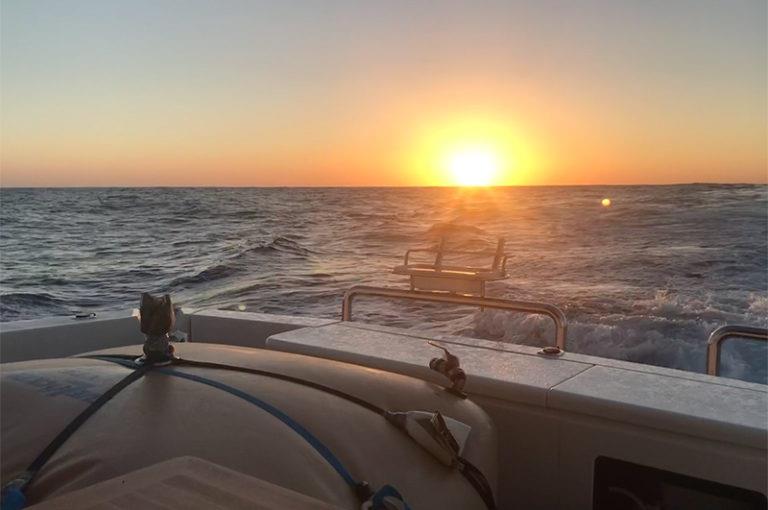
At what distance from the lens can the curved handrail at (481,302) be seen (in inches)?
110

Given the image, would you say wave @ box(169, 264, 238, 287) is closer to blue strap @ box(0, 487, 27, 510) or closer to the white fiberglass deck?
the white fiberglass deck

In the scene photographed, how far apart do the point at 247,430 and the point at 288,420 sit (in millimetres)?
107

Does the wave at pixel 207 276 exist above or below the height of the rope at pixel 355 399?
below

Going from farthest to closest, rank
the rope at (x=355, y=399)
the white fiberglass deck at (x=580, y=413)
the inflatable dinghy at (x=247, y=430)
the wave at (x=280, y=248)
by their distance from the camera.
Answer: the wave at (x=280, y=248)
the white fiberglass deck at (x=580, y=413)
the rope at (x=355, y=399)
the inflatable dinghy at (x=247, y=430)

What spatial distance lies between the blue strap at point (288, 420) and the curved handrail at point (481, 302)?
4.67ft

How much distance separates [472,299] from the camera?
3.06 m

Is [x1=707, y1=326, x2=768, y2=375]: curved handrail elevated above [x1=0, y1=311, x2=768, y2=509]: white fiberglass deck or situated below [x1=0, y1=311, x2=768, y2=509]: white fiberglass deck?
above

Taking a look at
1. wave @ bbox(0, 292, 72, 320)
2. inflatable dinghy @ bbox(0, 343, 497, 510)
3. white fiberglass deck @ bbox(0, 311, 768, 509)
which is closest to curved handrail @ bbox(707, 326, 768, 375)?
white fiberglass deck @ bbox(0, 311, 768, 509)

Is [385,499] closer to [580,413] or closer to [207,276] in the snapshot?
[580,413]

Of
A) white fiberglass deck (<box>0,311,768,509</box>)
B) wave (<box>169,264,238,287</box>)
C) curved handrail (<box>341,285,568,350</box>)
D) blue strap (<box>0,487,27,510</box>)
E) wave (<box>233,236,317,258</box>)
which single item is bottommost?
wave (<box>169,264,238,287</box>)

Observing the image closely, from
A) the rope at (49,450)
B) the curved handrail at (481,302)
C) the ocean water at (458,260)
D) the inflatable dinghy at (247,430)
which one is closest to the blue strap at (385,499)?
the inflatable dinghy at (247,430)

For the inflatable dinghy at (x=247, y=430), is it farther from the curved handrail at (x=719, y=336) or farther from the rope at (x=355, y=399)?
the curved handrail at (x=719, y=336)

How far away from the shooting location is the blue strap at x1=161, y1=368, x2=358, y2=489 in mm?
1447

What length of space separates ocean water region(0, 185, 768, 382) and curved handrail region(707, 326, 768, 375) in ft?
9.15
